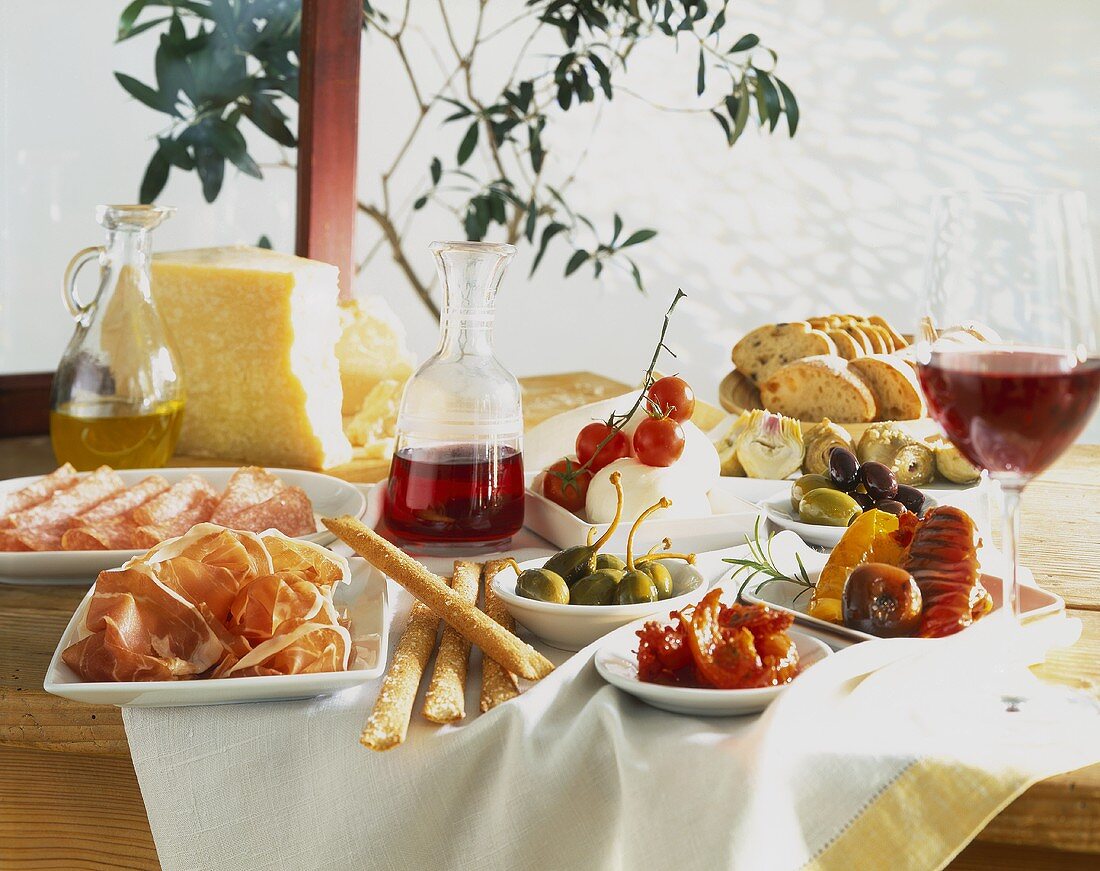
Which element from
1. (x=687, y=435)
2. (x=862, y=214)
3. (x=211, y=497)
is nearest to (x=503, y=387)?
(x=687, y=435)

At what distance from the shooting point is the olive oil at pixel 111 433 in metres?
1.49

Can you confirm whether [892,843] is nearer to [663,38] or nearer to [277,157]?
[277,157]

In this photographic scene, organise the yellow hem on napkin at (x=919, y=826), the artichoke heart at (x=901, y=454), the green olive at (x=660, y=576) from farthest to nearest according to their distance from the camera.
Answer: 1. the artichoke heart at (x=901, y=454)
2. the green olive at (x=660, y=576)
3. the yellow hem on napkin at (x=919, y=826)

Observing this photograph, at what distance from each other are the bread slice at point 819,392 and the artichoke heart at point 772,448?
180 millimetres

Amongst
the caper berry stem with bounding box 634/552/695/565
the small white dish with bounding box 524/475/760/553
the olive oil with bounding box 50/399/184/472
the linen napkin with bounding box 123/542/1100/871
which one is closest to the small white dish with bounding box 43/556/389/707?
the linen napkin with bounding box 123/542/1100/871

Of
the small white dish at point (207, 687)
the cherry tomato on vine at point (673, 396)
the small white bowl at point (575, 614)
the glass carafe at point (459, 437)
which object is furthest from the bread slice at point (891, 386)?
the small white dish at point (207, 687)

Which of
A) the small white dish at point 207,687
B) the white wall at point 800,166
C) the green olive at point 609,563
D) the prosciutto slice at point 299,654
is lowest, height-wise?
the small white dish at point 207,687

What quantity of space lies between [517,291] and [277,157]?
254 centimetres

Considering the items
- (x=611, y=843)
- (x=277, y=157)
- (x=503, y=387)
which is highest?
(x=277, y=157)

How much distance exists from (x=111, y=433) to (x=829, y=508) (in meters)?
0.92

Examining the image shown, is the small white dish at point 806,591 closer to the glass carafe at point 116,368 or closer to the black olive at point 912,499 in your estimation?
the black olive at point 912,499

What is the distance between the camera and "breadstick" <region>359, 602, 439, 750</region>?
0.73 meters

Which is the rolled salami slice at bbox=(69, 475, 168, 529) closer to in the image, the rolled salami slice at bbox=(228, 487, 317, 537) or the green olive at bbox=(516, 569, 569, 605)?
the rolled salami slice at bbox=(228, 487, 317, 537)

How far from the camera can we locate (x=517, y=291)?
4.60m
